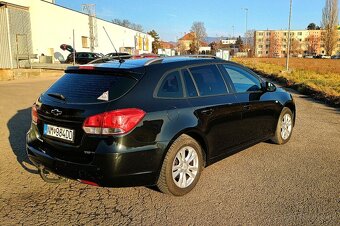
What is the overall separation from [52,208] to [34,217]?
24 cm

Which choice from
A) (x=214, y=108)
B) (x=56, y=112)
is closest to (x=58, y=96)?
(x=56, y=112)

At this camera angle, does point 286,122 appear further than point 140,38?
No

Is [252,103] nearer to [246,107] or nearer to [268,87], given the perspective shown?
[246,107]

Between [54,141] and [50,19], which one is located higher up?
[50,19]

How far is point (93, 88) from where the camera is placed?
3.67 meters

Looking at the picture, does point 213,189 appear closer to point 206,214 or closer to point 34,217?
point 206,214

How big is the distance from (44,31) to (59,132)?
37002 millimetres

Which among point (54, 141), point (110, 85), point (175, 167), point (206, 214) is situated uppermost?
point (110, 85)

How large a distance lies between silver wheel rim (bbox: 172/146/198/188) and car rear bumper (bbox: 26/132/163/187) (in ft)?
1.04

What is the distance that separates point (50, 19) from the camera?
38.1 m

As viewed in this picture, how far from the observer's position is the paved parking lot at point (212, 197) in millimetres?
3450

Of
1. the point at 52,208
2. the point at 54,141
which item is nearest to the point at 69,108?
the point at 54,141

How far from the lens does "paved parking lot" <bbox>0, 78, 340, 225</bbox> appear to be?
11.3 ft

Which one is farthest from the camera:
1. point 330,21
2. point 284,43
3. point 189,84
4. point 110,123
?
point 284,43
